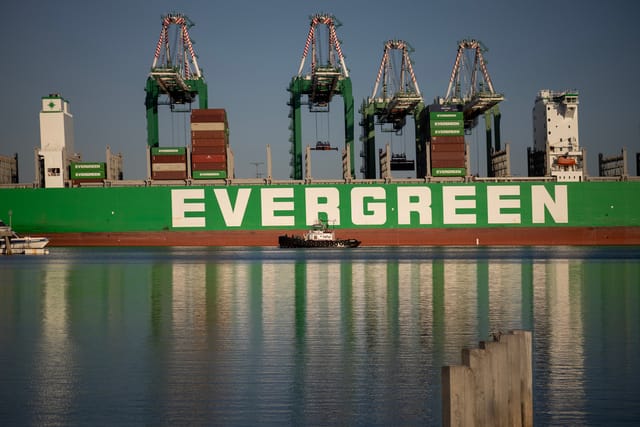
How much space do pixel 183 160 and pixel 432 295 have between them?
40.4 meters

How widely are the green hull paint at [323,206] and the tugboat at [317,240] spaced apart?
97 centimetres

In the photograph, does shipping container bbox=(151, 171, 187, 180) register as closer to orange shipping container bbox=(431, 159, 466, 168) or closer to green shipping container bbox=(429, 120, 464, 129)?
orange shipping container bbox=(431, 159, 466, 168)

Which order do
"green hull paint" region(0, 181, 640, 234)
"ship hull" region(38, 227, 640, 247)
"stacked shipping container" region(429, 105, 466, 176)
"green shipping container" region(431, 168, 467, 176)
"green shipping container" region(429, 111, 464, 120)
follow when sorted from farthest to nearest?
"green shipping container" region(429, 111, 464, 120) → "stacked shipping container" region(429, 105, 466, 176) → "green shipping container" region(431, 168, 467, 176) → "ship hull" region(38, 227, 640, 247) → "green hull paint" region(0, 181, 640, 234)

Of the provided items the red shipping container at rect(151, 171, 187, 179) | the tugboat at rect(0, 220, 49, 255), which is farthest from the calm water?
the red shipping container at rect(151, 171, 187, 179)

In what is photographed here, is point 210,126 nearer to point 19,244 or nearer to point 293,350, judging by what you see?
point 19,244

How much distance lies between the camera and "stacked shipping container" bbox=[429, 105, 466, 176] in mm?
57656

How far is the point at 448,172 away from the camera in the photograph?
57.6 m

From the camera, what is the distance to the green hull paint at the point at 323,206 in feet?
182

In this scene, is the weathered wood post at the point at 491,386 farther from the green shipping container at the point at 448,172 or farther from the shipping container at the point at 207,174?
the green shipping container at the point at 448,172

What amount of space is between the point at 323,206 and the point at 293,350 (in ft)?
149

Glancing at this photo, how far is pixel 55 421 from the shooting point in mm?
7527

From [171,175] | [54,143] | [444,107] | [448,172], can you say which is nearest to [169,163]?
[171,175]

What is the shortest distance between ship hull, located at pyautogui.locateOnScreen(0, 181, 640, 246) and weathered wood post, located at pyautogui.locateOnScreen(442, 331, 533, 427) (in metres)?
50.3

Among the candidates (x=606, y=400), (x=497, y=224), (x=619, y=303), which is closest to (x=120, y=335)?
(x=606, y=400)
